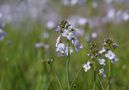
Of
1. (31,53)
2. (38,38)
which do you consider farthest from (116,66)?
(38,38)

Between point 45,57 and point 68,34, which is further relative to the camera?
point 45,57

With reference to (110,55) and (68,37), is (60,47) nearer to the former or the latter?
(68,37)

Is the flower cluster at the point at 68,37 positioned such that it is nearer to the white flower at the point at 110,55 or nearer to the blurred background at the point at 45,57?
the white flower at the point at 110,55

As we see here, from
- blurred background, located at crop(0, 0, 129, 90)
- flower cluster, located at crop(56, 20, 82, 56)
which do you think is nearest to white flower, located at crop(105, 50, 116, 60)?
flower cluster, located at crop(56, 20, 82, 56)

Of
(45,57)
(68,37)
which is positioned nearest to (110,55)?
(68,37)

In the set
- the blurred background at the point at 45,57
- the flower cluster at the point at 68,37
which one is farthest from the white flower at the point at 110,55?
the blurred background at the point at 45,57

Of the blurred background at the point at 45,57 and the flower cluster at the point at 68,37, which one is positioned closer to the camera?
the flower cluster at the point at 68,37

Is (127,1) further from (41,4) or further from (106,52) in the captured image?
(106,52)

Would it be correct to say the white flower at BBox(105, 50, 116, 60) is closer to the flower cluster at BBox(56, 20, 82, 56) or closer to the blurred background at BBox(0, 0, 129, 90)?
the flower cluster at BBox(56, 20, 82, 56)

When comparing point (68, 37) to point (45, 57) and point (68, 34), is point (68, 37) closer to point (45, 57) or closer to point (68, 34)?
point (68, 34)

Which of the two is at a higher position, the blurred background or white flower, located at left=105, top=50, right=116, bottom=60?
the blurred background

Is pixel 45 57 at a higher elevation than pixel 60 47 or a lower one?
higher
